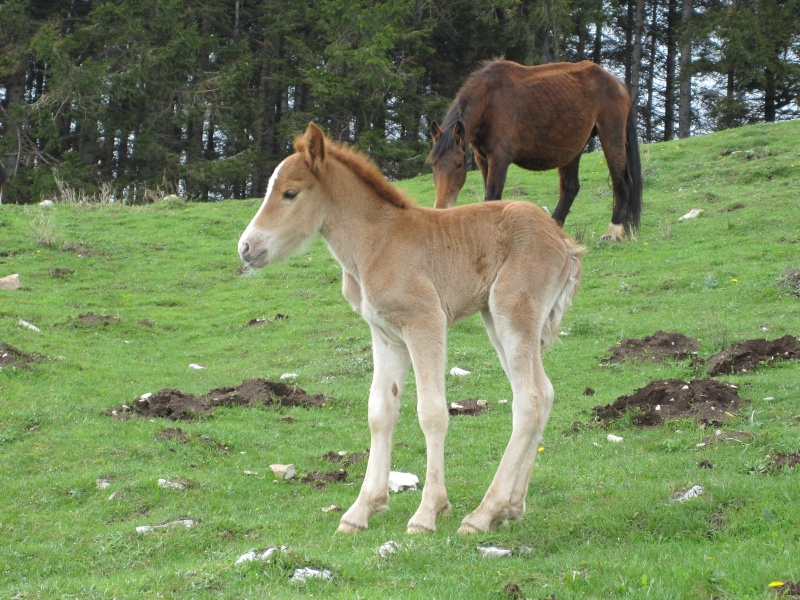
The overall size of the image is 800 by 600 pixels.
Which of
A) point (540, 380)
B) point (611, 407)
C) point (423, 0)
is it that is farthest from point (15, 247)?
point (423, 0)

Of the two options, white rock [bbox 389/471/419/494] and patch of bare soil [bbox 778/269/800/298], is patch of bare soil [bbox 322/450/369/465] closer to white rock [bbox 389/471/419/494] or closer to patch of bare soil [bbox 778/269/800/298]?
white rock [bbox 389/471/419/494]

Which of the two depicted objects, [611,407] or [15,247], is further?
[15,247]

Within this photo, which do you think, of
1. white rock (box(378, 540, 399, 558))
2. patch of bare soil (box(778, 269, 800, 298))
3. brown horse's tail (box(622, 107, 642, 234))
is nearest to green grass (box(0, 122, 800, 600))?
white rock (box(378, 540, 399, 558))

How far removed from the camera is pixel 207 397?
10805 mm

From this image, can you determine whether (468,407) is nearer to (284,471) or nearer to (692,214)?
(284,471)

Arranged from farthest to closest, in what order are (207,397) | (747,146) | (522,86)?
1. (747,146)
2. (522,86)
3. (207,397)

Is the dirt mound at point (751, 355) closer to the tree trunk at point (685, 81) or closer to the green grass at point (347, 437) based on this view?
the green grass at point (347, 437)

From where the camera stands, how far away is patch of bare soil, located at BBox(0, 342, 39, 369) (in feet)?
38.4

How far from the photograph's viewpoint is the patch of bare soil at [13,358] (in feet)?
38.4

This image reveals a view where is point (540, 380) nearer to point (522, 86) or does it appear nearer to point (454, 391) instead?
point (454, 391)

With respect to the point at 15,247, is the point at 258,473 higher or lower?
lower

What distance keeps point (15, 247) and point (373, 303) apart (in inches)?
624

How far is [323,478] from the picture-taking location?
8094 millimetres

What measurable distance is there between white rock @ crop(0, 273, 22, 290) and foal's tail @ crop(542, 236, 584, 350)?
13.7m
